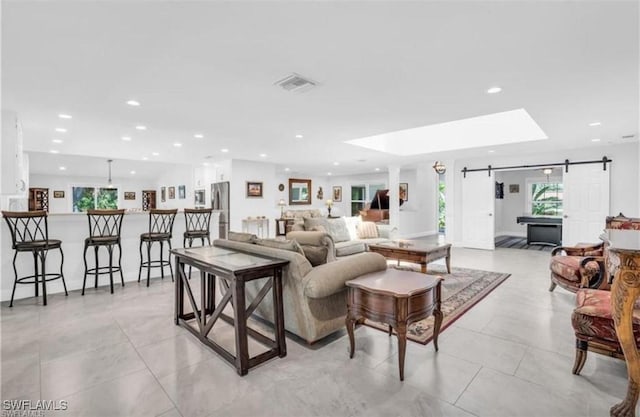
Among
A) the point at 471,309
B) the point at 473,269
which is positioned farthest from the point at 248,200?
the point at 471,309

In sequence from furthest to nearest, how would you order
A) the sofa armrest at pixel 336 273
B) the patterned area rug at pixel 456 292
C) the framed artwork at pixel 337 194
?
the framed artwork at pixel 337 194 → the patterned area rug at pixel 456 292 → the sofa armrest at pixel 336 273

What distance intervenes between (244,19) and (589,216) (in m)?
7.94

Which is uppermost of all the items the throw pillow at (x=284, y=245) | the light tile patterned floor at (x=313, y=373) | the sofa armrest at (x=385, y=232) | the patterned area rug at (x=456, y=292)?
the throw pillow at (x=284, y=245)

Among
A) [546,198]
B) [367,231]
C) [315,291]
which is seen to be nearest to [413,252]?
[367,231]

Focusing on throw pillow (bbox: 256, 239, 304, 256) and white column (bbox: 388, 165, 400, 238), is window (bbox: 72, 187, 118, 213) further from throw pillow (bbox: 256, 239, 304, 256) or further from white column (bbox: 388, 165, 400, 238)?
throw pillow (bbox: 256, 239, 304, 256)

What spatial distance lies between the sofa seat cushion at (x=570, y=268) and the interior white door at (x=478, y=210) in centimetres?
388

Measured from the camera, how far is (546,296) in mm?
4051

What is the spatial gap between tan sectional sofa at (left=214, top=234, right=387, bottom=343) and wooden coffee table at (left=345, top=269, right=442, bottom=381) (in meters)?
0.15

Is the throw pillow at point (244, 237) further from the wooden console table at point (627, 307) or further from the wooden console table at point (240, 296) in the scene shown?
the wooden console table at point (627, 307)

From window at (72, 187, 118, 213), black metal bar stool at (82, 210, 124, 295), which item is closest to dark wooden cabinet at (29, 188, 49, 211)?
window at (72, 187, 118, 213)

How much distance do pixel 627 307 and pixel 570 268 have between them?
2354 millimetres

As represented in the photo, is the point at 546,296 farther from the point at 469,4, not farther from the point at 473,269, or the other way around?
the point at 469,4

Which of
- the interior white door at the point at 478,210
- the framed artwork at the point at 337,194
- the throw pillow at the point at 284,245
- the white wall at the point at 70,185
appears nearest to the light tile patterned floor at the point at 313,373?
the throw pillow at the point at 284,245

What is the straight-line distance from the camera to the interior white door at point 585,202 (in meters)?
6.46
